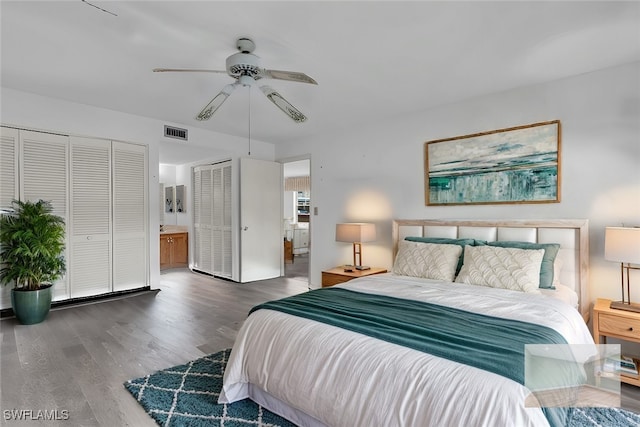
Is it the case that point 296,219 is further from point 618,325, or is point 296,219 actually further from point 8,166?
point 618,325

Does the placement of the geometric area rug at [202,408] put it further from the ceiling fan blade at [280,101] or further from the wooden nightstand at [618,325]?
the ceiling fan blade at [280,101]

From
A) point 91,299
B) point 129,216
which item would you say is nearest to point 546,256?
point 129,216

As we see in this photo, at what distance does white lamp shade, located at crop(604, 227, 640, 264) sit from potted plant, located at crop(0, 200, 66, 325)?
17.3ft

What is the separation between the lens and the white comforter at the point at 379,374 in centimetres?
127

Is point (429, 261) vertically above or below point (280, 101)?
below

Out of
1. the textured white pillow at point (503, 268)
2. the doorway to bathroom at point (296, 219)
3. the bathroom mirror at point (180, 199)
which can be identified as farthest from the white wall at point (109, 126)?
the textured white pillow at point (503, 268)

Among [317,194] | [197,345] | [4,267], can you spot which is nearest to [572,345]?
[197,345]

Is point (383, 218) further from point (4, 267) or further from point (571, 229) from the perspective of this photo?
point (4, 267)

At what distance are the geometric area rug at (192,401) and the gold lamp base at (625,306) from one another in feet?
8.49

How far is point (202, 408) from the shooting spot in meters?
2.06

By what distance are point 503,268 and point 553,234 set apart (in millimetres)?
704

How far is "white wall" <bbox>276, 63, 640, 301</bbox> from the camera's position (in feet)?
9.27

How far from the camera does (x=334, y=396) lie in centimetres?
161

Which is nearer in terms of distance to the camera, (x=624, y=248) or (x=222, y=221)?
(x=624, y=248)
